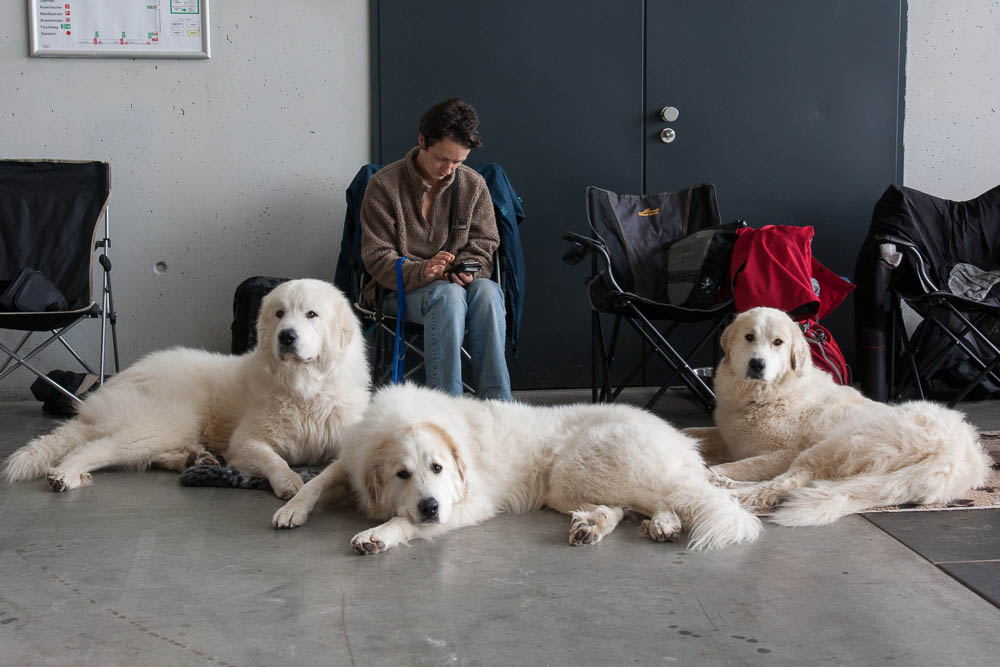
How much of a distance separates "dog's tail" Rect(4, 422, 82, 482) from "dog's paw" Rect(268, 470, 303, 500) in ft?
2.86

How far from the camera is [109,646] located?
173cm

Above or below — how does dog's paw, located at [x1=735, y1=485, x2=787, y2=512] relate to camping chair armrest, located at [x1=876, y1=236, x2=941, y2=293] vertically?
below

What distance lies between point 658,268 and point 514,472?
7.45 feet

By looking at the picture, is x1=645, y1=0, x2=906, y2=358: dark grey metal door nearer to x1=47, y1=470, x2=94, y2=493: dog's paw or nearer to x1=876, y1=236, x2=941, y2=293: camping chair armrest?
x1=876, y1=236, x2=941, y2=293: camping chair armrest

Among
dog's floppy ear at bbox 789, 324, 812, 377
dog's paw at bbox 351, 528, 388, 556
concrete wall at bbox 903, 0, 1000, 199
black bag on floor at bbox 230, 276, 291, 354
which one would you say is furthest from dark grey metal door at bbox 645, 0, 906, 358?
dog's paw at bbox 351, 528, 388, 556

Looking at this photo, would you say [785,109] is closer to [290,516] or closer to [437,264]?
[437,264]

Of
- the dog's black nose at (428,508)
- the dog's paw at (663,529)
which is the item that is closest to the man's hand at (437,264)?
the dog's black nose at (428,508)

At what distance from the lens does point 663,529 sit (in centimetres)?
239

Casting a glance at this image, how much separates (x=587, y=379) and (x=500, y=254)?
4.44 ft

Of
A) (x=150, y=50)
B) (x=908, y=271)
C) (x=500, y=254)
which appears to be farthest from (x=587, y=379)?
(x=150, y=50)

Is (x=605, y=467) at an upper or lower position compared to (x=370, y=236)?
lower

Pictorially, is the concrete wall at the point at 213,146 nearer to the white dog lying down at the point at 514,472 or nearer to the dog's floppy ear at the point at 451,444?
the white dog lying down at the point at 514,472

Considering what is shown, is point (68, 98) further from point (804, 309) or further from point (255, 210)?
point (804, 309)

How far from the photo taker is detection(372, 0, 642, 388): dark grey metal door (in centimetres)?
491
